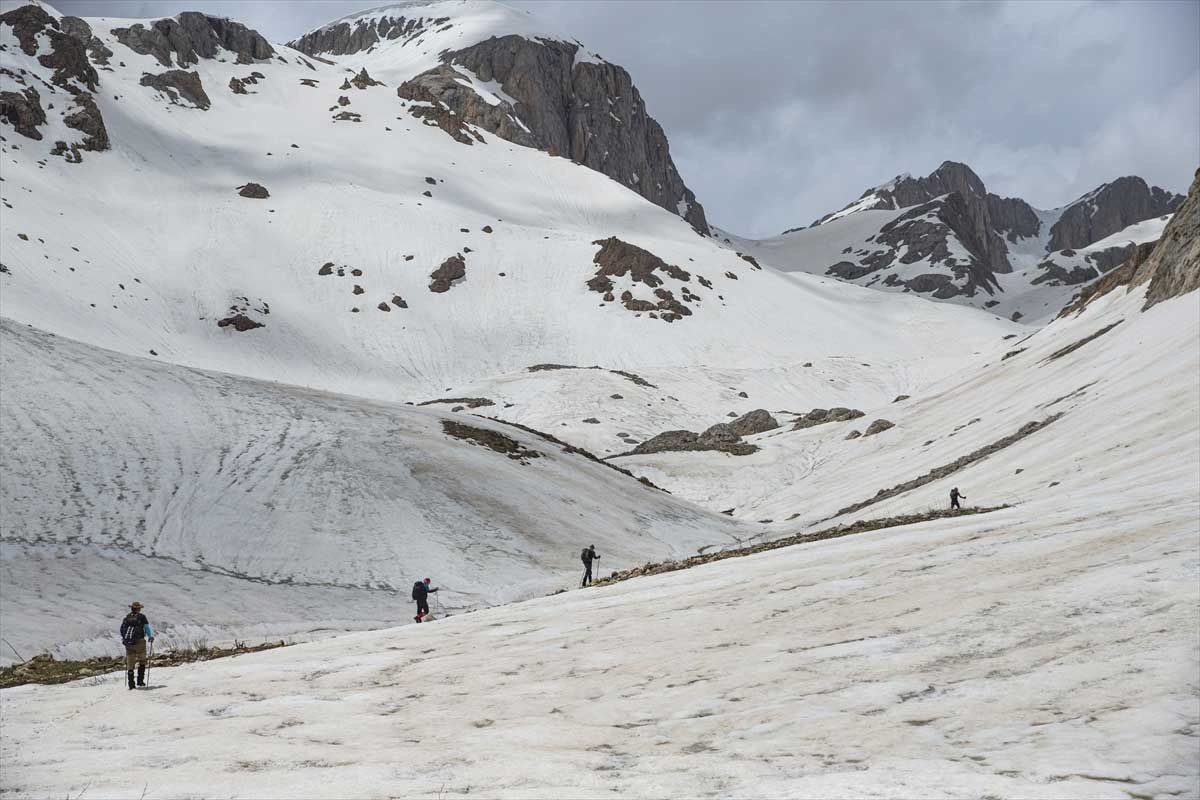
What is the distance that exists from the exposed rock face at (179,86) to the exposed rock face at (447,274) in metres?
65.7

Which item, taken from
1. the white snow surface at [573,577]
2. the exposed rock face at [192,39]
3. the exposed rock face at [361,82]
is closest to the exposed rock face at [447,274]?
the white snow surface at [573,577]

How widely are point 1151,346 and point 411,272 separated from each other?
97832mm

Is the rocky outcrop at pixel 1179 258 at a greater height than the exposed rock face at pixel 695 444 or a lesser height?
greater

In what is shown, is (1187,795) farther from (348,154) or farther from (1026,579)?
(348,154)

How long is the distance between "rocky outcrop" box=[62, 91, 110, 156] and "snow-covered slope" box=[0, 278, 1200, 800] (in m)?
129

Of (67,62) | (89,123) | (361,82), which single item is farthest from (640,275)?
(67,62)

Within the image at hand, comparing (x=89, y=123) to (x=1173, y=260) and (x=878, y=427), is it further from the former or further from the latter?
(x=1173, y=260)

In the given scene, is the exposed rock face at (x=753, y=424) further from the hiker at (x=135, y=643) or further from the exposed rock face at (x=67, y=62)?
the exposed rock face at (x=67, y=62)

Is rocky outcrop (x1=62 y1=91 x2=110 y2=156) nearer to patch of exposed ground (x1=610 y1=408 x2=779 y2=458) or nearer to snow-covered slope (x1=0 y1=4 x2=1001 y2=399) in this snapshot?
snow-covered slope (x1=0 y1=4 x2=1001 y2=399)

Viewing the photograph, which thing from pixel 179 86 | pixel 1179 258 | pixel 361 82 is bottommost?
pixel 1179 258

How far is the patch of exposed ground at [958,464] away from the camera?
141ft

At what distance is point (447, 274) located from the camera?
127 m

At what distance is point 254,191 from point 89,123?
72.9 feet

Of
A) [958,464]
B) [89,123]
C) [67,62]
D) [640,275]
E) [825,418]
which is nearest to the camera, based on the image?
[958,464]
